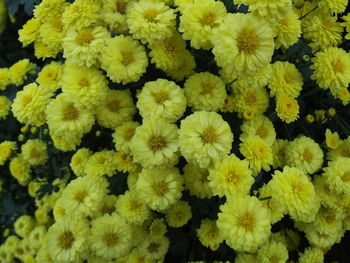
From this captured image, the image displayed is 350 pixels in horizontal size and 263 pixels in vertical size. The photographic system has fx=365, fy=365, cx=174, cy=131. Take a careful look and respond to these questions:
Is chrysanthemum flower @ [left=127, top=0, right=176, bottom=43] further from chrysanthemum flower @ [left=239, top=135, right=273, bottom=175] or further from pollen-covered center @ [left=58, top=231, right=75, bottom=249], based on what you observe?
pollen-covered center @ [left=58, top=231, right=75, bottom=249]

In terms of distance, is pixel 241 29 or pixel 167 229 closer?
pixel 241 29

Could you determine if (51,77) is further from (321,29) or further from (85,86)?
(321,29)

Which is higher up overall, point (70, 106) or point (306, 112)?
point (70, 106)

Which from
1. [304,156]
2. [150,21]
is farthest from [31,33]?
[304,156]

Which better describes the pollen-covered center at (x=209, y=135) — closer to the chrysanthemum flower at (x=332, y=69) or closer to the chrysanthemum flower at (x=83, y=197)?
the chrysanthemum flower at (x=83, y=197)

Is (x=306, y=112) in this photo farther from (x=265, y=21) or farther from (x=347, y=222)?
(x=265, y=21)

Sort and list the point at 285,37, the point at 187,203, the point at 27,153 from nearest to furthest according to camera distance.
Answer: the point at 285,37, the point at 187,203, the point at 27,153

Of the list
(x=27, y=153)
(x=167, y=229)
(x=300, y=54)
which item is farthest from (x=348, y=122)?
(x=27, y=153)
